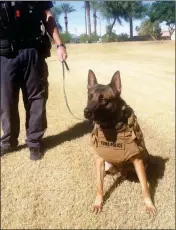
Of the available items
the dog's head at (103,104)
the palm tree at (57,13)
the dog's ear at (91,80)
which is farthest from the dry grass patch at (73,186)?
the palm tree at (57,13)

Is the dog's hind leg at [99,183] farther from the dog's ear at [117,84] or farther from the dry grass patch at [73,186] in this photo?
the dog's ear at [117,84]

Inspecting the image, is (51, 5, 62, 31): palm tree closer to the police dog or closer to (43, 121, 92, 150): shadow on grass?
the police dog

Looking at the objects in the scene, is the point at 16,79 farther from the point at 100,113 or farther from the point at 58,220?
the point at 58,220

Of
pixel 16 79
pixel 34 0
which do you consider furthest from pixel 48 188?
pixel 34 0

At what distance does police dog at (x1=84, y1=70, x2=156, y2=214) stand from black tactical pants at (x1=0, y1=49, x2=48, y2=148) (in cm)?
83

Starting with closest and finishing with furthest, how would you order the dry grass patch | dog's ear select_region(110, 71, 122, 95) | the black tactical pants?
the dry grass patch < dog's ear select_region(110, 71, 122, 95) < the black tactical pants

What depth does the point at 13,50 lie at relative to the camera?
11.5 feet

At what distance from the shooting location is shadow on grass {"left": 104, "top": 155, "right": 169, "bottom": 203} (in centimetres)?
346

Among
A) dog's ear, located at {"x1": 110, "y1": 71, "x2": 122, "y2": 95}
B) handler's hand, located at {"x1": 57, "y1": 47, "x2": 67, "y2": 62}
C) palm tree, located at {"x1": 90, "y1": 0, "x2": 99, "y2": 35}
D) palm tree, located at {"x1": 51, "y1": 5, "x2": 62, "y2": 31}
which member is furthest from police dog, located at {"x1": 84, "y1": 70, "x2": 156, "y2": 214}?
palm tree, located at {"x1": 90, "y1": 0, "x2": 99, "y2": 35}

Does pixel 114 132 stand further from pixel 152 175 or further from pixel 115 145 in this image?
pixel 152 175

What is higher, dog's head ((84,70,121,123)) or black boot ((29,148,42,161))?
dog's head ((84,70,121,123))

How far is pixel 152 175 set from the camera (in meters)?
3.76

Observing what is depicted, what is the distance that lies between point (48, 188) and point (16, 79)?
1.24m

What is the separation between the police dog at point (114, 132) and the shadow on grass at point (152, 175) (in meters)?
0.26
